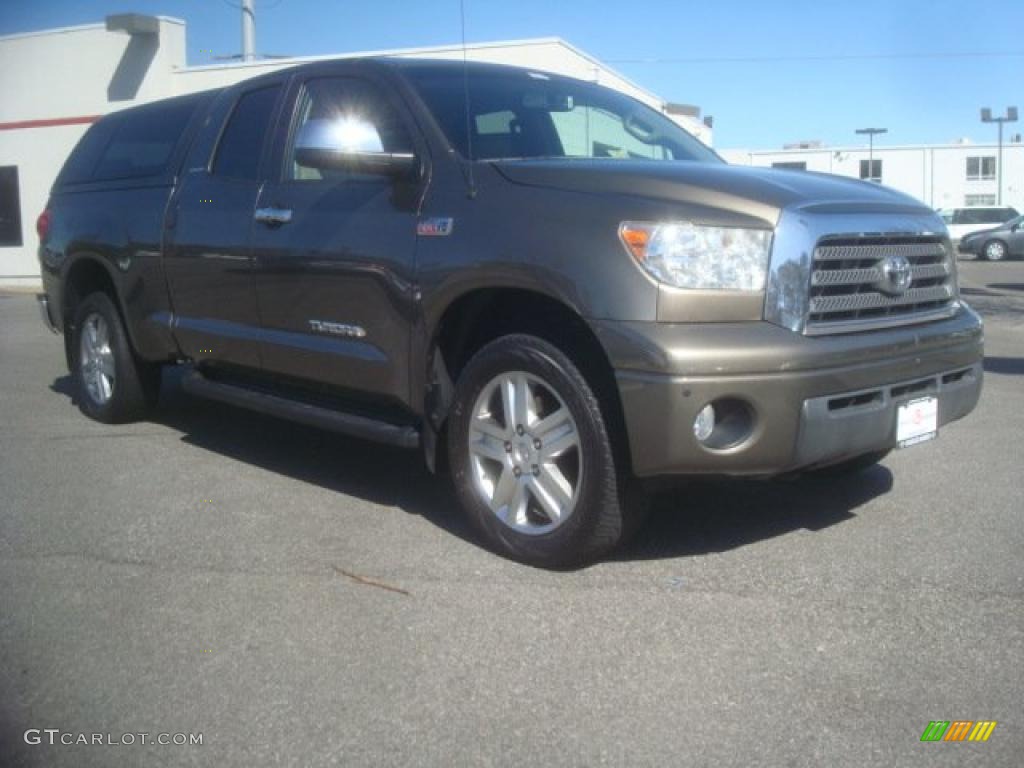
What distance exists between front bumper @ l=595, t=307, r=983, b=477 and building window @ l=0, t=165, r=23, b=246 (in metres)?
21.1

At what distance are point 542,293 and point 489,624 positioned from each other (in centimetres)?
118

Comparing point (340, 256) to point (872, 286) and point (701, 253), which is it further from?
point (872, 286)

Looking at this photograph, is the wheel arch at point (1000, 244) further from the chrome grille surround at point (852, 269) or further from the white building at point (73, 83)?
the chrome grille surround at point (852, 269)

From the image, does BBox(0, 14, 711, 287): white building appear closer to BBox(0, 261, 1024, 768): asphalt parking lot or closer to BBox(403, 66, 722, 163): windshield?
BBox(403, 66, 722, 163): windshield

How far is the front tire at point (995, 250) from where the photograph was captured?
35938 mm

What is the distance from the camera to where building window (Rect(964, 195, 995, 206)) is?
58.6 m

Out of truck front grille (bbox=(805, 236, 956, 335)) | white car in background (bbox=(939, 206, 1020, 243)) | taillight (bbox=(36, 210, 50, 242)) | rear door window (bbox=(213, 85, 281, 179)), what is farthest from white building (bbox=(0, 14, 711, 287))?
white car in background (bbox=(939, 206, 1020, 243))

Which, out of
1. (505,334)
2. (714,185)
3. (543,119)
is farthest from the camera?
(543,119)

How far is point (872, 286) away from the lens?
4125 millimetres

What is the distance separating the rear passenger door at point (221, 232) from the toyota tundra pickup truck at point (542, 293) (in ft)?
0.06

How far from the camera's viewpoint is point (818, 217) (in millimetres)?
3916

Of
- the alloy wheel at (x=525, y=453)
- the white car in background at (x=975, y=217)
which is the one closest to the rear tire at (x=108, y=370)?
the alloy wheel at (x=525, y=453)

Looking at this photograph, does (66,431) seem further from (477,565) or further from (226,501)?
(477,565)

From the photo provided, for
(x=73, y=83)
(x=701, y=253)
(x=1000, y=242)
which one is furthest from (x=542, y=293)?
(x=1000, y=242)
